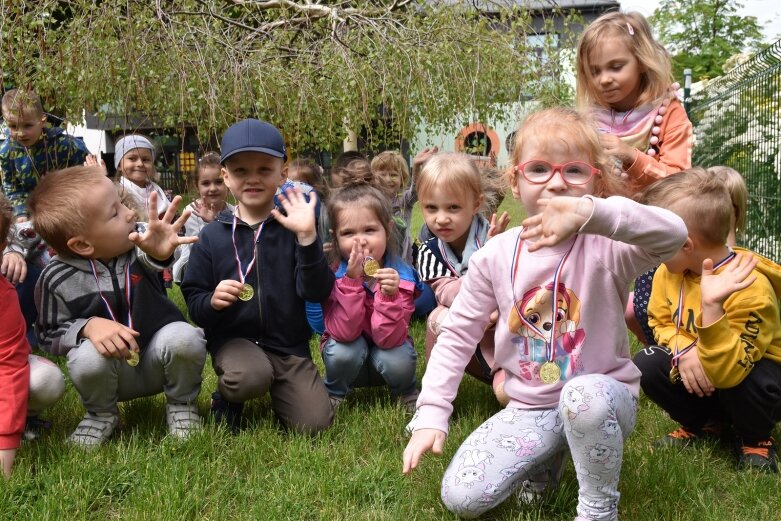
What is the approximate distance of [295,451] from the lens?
2.70 meters

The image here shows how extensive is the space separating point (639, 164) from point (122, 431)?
2332mm

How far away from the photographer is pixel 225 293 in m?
2.86

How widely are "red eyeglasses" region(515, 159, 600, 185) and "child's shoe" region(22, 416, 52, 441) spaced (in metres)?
2.16

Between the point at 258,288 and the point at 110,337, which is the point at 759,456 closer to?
the point at 258,288

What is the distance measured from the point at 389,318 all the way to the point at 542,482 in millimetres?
1121

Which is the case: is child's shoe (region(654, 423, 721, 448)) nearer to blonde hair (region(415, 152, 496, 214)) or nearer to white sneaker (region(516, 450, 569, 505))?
white sneaker (region(516, 450, 569, 505))

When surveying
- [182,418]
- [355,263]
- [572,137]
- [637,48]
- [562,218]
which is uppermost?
[637,48]

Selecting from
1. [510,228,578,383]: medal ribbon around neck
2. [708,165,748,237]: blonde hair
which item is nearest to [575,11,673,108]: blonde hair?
[708,165,748,237]: blonde hair

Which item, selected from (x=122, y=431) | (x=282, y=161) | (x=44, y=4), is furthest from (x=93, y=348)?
(x=44, y=4)

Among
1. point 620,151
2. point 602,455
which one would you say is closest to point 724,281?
point 602,455

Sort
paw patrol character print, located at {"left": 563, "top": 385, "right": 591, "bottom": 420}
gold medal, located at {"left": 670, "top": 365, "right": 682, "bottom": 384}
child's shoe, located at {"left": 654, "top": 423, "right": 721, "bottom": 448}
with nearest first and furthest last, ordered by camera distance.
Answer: paw patrol character print, located at {"left": 563, "top": 385, "right": 591, "bottom": 420}, gold medal, located at {"left": 670, "top": 365, "right": 682, "bottom": 384}, child's shoe, located at {"left": 654, "top": 423, "right": 721, "bottom": 448}

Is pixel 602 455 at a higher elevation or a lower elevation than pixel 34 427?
higher

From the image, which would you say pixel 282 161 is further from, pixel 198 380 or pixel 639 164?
pixel 639 164

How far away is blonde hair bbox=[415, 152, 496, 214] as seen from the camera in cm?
333
